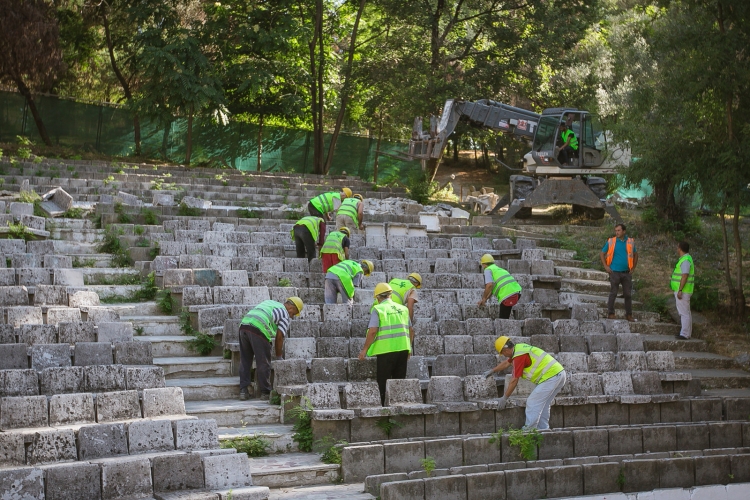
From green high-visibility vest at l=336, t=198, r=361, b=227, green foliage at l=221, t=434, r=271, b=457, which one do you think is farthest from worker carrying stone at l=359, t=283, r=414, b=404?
green high-visibility vest at l=336, t=198, r=361, b=227

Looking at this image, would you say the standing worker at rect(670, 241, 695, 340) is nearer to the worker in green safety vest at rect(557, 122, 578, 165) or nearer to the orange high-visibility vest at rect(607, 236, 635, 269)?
the orange high-visibility vest at rect(607, 236, 635, 269)

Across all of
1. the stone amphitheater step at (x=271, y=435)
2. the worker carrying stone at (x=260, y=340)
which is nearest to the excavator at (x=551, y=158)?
the worker carrying stone at (x=260, y=340)

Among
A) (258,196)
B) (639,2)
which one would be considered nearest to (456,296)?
(258,196)

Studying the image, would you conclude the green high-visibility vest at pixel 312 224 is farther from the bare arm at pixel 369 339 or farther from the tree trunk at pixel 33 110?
the tree trunk at pixel 33 110

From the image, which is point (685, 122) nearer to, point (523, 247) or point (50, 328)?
point (523, 247)

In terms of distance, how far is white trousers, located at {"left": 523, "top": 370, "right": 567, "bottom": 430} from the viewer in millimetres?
10109

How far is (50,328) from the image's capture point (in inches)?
387

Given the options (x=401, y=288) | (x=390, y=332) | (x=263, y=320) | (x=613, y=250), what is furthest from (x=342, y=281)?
(x=613, y=250)

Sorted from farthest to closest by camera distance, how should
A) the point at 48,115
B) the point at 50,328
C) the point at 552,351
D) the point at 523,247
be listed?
1. the point at 48,115
2. the point at 523,247
3. the point at 552,351
4. the point at 50,328

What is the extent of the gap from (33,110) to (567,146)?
15.6 metres

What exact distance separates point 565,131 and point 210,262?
10.6 metres

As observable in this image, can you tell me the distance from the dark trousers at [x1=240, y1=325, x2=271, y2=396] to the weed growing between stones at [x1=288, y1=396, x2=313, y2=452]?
729 mm

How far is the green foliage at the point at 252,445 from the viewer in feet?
29.1

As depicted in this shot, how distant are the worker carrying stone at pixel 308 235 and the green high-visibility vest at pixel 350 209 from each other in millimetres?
635
